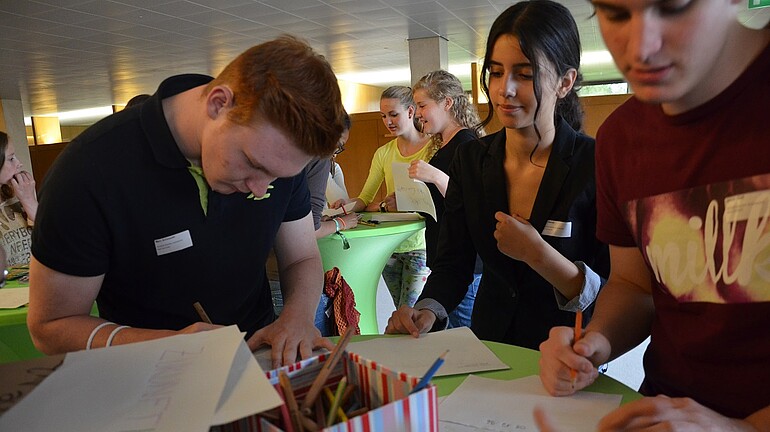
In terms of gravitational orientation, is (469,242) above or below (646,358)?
above

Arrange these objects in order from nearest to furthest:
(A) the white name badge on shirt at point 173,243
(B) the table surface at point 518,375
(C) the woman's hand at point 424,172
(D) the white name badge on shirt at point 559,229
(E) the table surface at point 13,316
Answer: (B) the table surface at point 518,375
(A) the white name badge on shirt at point 173,243
(D) the white name badge on shirt at point 559,229
(E) the table surface at point 13,316
(C) the woman's hand at point 424,172

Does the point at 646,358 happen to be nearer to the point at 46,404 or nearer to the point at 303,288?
the point at 303,288

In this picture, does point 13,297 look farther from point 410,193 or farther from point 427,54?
point 427,54

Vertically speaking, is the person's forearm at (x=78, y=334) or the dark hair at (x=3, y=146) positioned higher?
the dark hair at (x=3, y=146)

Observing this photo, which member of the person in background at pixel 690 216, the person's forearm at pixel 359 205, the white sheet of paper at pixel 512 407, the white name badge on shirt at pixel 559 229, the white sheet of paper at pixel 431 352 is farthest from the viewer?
the person's forearm at pixel 359 205

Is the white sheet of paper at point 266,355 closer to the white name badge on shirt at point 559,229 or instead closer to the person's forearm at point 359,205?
the white name badge on shirt at point 559,229

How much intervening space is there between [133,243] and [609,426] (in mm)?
980

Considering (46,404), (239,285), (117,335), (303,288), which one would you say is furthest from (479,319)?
(46,404)

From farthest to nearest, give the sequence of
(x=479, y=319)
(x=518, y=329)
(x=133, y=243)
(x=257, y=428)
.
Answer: (x=479, y=319)
(x=518, y=329)
(x=133, y=243)
(x=257, y=428)

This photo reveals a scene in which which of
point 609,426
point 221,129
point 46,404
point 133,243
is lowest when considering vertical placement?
point 609,426

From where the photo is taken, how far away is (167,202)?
4.01ft

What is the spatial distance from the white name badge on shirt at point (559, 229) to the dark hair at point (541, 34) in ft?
1.03

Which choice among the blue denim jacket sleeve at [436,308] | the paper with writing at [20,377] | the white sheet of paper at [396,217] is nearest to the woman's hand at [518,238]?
the blue denim jacket sleeve at [436,308]

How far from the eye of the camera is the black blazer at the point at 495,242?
4.88 ft
